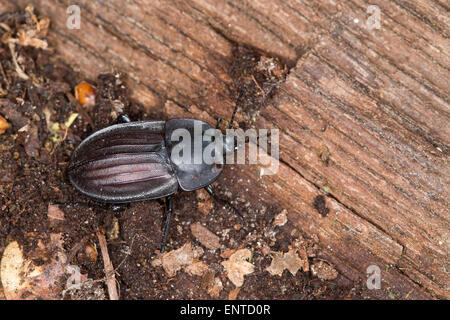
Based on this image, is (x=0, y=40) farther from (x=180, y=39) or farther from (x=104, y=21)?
(x=180, y=39)

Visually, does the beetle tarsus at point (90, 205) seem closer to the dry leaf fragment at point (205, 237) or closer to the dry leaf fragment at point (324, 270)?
the dry leaf fragment at point (205, 237)

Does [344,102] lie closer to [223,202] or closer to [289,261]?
[223,202]

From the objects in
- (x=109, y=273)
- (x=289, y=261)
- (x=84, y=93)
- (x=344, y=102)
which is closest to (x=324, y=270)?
(x=289, y=261)

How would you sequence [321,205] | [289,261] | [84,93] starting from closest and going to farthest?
1. [321,205]
2. [289,261]
3. [84,93]

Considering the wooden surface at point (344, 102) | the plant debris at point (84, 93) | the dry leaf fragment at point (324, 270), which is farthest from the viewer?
the plant debris at point (84, 93)

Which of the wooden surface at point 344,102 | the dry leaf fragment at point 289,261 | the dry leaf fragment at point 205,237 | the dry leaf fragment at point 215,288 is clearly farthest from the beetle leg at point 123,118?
the dry leaf fragment at point 289,261

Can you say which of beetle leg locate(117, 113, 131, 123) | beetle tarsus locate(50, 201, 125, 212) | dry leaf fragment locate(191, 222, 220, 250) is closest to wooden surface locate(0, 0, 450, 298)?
beetle leg locate(117, 113, 131, 123)

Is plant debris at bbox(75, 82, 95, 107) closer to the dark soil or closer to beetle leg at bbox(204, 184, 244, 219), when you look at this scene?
the dark soil
